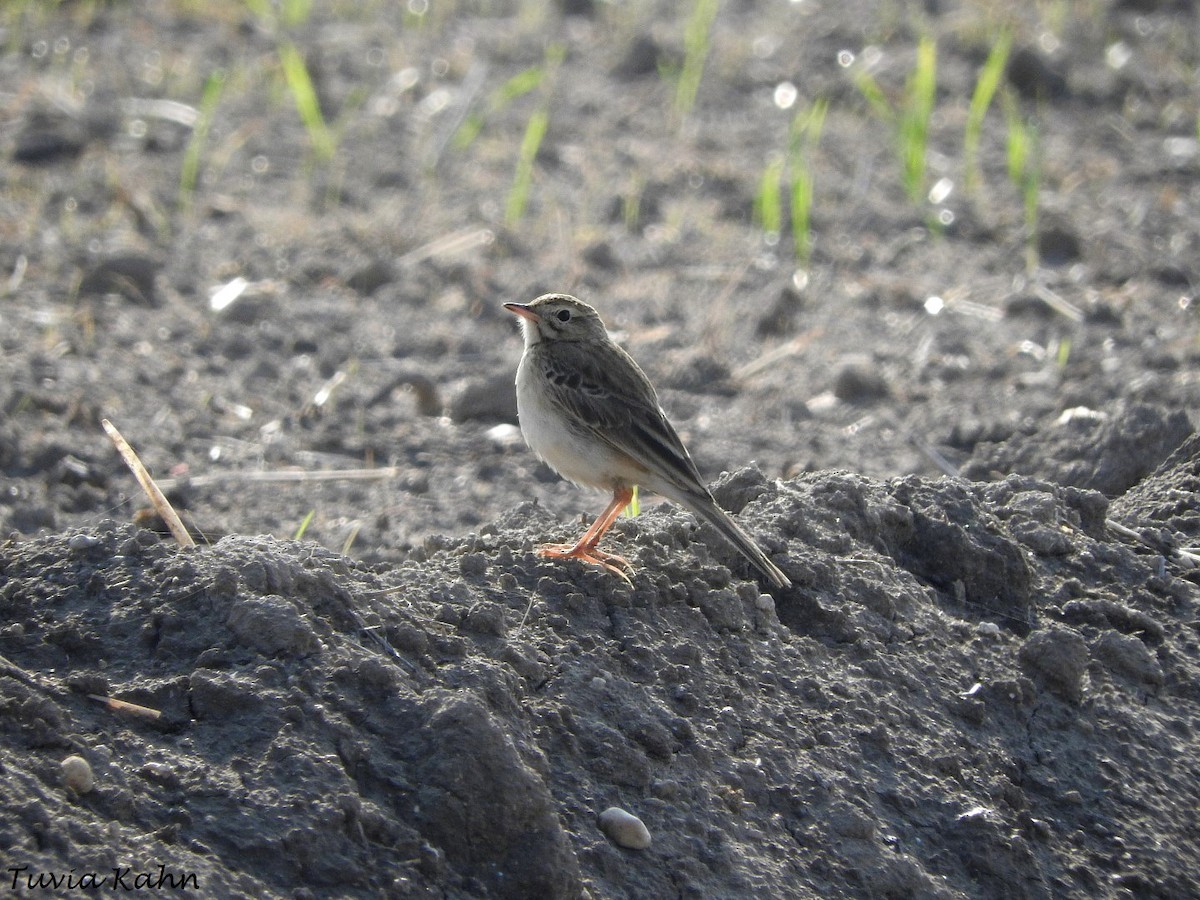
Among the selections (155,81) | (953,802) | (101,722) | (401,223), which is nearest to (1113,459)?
(953,802)

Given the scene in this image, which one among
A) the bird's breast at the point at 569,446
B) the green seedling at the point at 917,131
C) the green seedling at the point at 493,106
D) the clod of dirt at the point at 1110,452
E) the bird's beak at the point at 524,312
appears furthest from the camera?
the green seedling at the point at 493,106

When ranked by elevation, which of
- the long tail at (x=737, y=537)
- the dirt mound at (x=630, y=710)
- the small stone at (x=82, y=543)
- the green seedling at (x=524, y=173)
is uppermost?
the long tail at (x=737, y=537)

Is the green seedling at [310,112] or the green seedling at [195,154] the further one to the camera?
the green seedling at [310,112]

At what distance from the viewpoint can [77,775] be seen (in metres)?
3.79

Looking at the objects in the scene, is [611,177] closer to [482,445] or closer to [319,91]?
[319,91]

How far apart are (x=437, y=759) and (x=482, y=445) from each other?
4.15 m

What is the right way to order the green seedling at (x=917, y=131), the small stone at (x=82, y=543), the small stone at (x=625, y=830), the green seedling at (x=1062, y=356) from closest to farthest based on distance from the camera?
the small stone at (x=625, y=830), the small stone at (x=82, y=543), the green seedling at (x=1062, y=356), the green seedling at (x=917, y=131)

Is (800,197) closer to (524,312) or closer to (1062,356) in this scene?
(1062,356)

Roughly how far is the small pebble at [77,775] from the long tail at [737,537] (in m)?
2.14

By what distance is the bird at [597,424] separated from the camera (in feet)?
17.7

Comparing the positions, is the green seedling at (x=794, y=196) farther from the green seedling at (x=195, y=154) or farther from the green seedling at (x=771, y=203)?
the green seedling at (x=195, y=154)

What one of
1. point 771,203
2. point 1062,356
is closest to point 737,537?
point 1062,356

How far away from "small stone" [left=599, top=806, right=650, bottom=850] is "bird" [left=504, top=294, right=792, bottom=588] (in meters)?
1.11

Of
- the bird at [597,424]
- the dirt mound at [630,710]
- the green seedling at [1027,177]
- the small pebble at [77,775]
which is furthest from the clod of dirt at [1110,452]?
the small pebble at [77,775]
